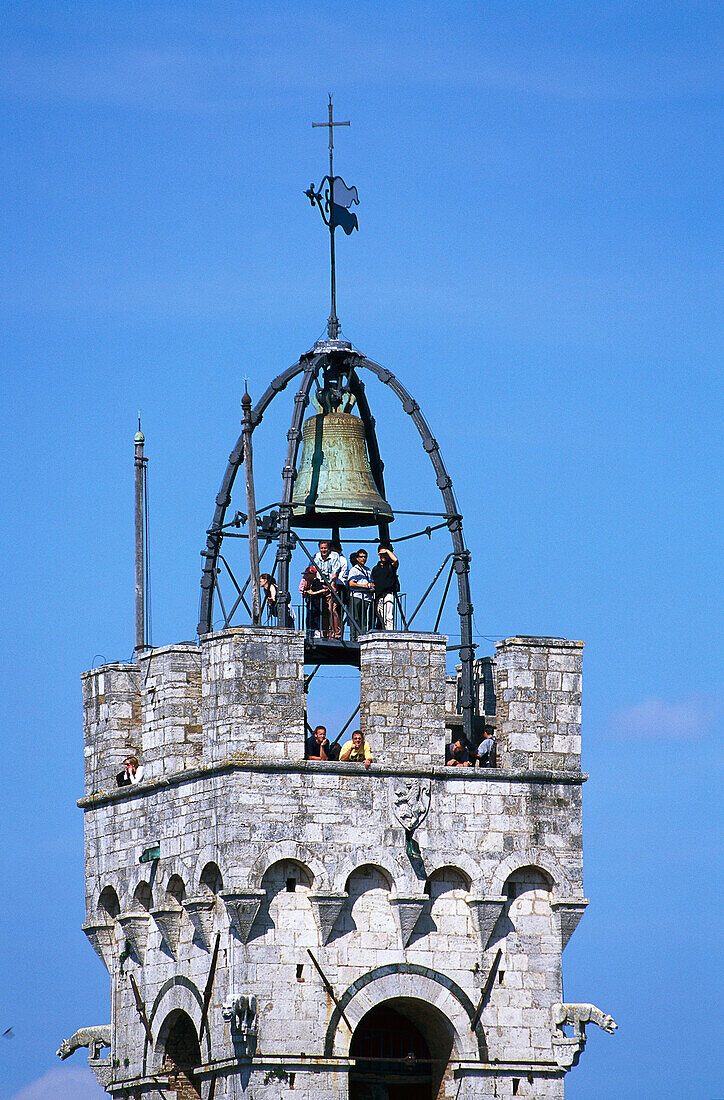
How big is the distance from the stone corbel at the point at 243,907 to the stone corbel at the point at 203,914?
0.95m

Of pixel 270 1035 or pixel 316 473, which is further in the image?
pixel 316 473

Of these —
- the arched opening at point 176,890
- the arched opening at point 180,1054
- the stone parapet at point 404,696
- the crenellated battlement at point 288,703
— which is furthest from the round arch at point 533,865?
the arched opening at point 180,1054

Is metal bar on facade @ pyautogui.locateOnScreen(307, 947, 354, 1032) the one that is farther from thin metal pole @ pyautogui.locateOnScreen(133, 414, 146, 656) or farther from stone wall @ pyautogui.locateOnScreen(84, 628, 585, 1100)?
thin metal pole @ pyautogui.locateOnScreen(133, 414, 146, 656)

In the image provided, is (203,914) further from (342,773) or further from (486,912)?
(486,912)

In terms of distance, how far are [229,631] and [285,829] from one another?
3.08 metres

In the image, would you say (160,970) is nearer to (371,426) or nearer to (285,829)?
(285,829)

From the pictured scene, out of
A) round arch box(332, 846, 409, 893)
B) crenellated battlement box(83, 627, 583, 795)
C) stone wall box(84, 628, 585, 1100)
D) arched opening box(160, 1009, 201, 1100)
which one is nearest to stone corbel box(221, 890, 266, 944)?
stone wall box(84, 628, 585, 1100)

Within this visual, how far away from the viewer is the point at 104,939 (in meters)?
55.1

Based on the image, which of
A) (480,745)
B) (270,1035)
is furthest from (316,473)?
(270,1035)

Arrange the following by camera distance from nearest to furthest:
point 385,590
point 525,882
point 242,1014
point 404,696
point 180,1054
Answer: point 242,1014
point 404,696
point 525,882
point 180,1054
point 385,590

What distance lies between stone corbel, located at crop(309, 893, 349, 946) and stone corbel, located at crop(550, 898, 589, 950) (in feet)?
12.1

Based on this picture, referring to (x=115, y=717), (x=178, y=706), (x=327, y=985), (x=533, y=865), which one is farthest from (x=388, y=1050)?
(x=115, y=717)

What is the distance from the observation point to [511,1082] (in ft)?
171

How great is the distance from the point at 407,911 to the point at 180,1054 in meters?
4.71
